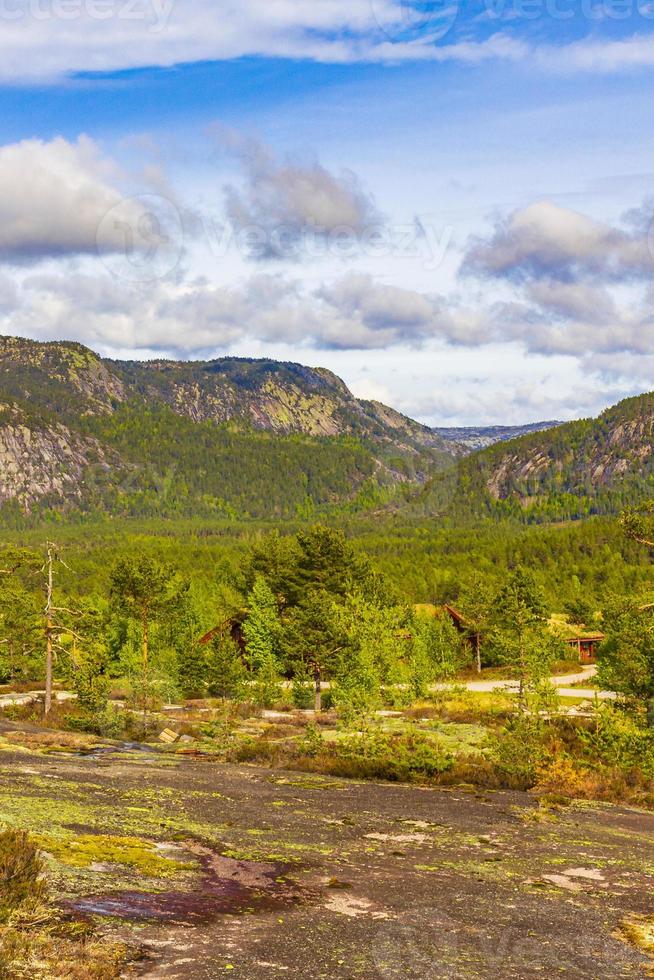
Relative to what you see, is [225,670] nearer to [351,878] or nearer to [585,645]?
[351,878]

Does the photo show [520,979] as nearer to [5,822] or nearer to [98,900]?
[98,900]

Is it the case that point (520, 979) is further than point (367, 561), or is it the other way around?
point (367, 561)

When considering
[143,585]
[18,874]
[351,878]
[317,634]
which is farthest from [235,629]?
[18,874]

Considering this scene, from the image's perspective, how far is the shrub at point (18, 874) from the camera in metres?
12.0

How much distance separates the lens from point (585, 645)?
115 m

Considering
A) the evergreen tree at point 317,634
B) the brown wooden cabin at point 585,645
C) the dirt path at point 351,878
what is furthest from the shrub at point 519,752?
the brown wooden cabin at point 585,645

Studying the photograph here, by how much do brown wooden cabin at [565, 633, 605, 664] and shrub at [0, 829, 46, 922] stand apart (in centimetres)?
9707

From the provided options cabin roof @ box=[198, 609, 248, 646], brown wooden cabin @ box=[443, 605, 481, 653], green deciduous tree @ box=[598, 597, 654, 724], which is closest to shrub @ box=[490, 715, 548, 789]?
green deciduous tree @ box=[598, 597, 654, 724]

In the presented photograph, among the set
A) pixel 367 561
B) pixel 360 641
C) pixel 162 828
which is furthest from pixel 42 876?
pixel 367 561

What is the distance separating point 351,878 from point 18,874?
20.3 feet

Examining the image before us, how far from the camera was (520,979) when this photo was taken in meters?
11.3

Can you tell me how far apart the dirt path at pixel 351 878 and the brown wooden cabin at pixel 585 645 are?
278 feet

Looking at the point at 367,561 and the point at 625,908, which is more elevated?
the point at 367,561

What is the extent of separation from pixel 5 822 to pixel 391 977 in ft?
31.4
